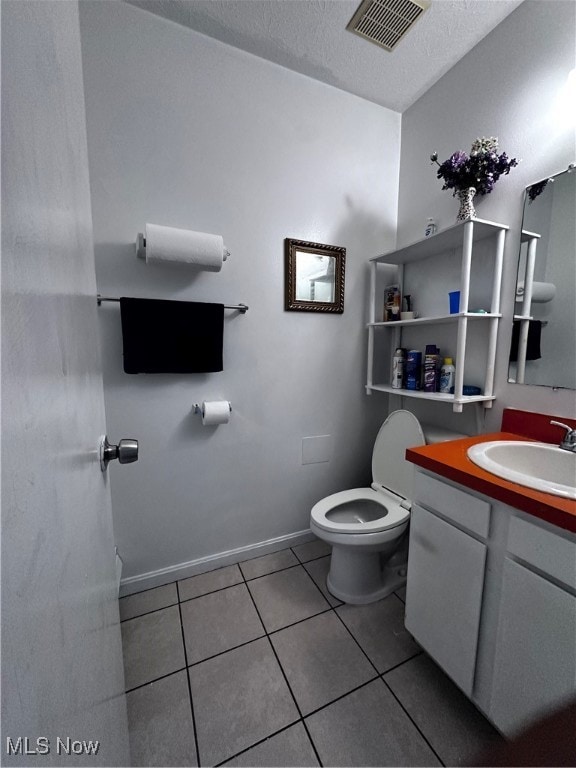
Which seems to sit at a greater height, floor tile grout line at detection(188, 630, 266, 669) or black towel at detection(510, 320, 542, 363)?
black towel at detection(510, 320, 542, 363)

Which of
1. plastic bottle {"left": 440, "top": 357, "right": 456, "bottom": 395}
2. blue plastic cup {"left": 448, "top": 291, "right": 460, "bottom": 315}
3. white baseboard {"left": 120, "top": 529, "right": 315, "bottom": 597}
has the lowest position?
white baseboard {"left": 120, "top": 529, "right": 315, "bottom": 597}

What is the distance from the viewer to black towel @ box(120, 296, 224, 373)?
4.05 feet

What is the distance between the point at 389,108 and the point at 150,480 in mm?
2418

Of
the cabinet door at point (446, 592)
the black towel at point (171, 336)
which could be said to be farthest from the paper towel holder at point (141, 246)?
the cabinet door at point (446, 592)

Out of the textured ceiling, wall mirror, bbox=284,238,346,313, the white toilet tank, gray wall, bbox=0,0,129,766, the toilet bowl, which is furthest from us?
wall mirror, bbox=284,238,346,313

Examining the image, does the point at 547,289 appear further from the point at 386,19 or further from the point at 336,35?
the point at 336,35

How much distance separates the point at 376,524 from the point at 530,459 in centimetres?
64

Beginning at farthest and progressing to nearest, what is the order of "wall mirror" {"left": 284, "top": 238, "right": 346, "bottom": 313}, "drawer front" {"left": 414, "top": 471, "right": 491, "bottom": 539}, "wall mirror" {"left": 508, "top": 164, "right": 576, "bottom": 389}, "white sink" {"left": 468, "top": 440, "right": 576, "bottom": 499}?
"wall mirror" {"left": 284, "top": 238, "right": 346, "bottom": 313}
"wall mirror" {"left": 508, "top": 164, "right": 576, "bottom": 389}
"white sink" {"left": 468, "top": 440, "right": 576, "bottom": 499}
"drawer front" {"left": 414, "top": 471, "right": 491, "bottom": 539}

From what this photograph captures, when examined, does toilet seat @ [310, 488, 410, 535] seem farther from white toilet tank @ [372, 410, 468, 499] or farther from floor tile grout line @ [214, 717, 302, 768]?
floor tile grout line @ [214, 717, 302, 768]

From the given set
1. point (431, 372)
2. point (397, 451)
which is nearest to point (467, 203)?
point (431, 372)

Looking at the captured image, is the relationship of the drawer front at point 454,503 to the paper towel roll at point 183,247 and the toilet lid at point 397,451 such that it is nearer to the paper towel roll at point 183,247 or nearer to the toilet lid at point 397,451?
the toilet lid at point 397,451

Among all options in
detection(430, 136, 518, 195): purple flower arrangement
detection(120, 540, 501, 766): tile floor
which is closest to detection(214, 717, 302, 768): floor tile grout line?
detection(120, 540, 501, 766): tile floor

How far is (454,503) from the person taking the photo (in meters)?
0.92

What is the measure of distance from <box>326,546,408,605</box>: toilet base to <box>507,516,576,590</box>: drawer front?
2.34 ft
